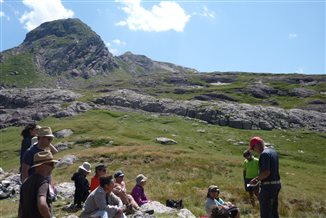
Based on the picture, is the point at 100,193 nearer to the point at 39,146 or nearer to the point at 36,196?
the point at 39,146

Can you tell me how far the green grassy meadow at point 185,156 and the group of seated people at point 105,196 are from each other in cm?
160

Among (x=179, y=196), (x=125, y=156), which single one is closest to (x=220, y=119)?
(x=125, y=156)

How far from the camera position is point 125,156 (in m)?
50.9

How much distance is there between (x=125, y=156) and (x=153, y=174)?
13192 millimetres

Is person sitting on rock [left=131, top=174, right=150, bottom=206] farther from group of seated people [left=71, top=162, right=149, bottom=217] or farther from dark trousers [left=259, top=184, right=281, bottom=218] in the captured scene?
dark trousers [left=259, top=184, right=281, bottom=218]

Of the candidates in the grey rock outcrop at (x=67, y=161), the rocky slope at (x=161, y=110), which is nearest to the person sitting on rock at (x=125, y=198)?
the grey rock outcrop at (x=67, y=161)

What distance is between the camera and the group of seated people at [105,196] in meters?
11.5

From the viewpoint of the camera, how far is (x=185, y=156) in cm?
5191

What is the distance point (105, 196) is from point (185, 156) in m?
40.6

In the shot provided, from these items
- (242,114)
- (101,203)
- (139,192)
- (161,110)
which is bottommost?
(161,110)

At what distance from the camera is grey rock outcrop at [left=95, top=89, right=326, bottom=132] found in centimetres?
9775

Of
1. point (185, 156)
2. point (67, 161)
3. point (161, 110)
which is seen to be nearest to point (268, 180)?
point (185, 156)

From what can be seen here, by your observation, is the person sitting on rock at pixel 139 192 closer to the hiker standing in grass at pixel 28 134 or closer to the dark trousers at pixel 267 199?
the hiker standing in grass at pixel 28 134

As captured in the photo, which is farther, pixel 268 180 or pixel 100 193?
pixel 268 180
